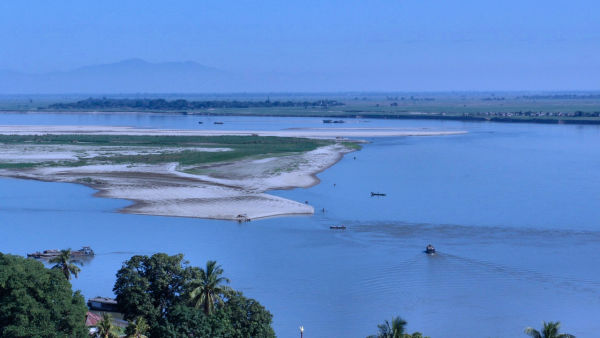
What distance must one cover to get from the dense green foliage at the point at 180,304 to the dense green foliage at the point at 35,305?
1.59 meters

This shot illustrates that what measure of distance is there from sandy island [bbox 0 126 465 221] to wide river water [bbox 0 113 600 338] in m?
1.06

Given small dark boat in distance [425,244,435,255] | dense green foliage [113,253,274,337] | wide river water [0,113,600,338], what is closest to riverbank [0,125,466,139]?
wide river water [0,113,600,338]

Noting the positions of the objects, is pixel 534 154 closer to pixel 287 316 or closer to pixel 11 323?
pixel 287 316

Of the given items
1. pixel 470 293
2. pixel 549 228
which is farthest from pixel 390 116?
pixel 470 293

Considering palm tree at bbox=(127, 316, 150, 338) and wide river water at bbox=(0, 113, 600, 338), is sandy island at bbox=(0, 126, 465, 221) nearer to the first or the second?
wide river water at bbox=(0, 113, 600, 338)

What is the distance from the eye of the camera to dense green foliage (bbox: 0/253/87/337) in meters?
14.1

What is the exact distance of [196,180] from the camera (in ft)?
132

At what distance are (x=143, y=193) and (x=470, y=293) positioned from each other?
19.9 meters

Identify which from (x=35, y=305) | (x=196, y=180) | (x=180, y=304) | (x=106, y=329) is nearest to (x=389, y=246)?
(x=180, y=304)

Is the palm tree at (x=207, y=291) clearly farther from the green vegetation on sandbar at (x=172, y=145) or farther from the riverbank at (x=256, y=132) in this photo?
the riverbank at (x=256, y=132)

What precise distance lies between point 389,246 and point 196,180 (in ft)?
55.5

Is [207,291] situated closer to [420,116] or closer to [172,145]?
[172,145]

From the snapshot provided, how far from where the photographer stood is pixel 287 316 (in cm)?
1912

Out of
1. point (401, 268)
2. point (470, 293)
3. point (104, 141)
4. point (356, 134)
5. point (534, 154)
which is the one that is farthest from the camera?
point (356, 134)
